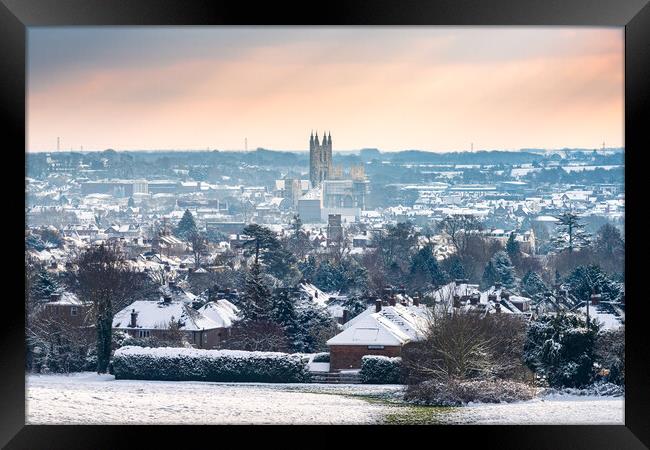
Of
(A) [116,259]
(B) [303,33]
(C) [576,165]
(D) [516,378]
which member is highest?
(B) [303,33]

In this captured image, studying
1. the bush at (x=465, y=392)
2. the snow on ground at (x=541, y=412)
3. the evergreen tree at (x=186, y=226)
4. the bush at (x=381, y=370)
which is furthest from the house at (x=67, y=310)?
the evergreen tree at (x=186, y=226)

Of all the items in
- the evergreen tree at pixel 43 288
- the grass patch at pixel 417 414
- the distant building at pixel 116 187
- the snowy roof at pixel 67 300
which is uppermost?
the distant building at pixel 116 187

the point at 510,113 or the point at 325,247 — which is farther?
the point at 510,113

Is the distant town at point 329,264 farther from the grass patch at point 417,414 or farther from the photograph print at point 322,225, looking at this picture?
the grass patch at point 417,414

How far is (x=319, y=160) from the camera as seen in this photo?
4506 centimetres

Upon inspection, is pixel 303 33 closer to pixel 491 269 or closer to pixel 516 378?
pixel 491 269

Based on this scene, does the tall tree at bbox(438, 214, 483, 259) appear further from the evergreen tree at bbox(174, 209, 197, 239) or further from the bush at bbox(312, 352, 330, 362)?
the bush at bbox(312, 352, 330, 362)

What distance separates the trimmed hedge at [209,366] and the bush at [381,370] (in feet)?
3.56

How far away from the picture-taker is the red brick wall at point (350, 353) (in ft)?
60.0

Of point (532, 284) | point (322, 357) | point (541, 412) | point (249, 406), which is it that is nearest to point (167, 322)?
point (322, 357)

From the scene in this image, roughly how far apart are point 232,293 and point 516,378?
360 inches

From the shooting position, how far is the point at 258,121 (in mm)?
34469

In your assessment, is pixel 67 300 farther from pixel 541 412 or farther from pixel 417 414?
pixel 541 412
